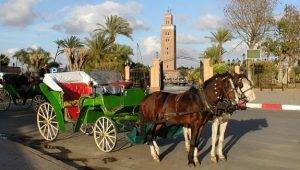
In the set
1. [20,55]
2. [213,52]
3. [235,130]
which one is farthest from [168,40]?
[235,130]

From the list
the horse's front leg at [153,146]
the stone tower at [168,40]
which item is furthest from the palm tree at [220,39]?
the stone tower at [168,40]

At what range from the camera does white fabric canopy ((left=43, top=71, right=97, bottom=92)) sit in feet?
40.2

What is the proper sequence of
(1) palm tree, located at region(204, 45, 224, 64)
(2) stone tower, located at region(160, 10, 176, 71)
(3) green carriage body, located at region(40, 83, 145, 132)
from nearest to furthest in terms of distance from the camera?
1. (3) green carriage body, located at region(40, 83, 145, 132)
2. (1) palm tree, located at region(204, 45, 224, 64)
3. (2) stone tower, located at region(160, 10, 176, 71)

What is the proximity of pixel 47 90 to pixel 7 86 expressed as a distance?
32.3ft

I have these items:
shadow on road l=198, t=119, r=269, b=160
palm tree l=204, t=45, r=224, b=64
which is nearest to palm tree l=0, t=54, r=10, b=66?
palm tree l=204, t=45, r=224, b=64

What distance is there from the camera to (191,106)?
8844 millimetres

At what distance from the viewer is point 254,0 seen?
44469 mm

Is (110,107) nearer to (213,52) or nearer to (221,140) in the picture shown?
(221,140)

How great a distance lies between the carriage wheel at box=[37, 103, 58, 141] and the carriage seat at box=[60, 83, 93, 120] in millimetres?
385

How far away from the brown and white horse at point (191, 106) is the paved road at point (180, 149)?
0.51 m

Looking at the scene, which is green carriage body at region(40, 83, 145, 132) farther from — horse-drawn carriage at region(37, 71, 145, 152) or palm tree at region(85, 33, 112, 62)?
palm tree at region(85, 33, 112, 62)

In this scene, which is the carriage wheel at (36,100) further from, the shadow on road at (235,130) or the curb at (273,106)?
the curb at (273,106)

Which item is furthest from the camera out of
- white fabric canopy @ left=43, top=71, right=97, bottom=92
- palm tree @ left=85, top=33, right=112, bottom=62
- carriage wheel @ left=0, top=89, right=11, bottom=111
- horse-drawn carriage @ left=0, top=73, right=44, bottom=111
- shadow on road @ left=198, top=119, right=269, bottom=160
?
palm tree @ left=85, top=33, right=112, bottom=62

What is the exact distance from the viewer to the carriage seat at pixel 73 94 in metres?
11.9
